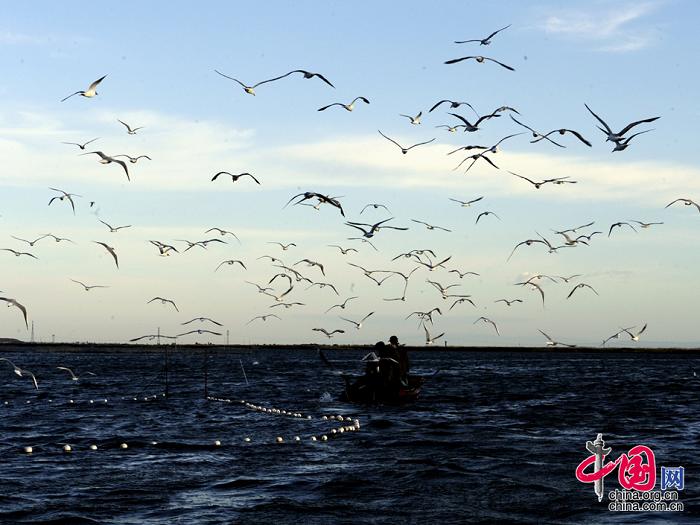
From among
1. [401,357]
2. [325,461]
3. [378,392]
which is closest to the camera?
[325,461]

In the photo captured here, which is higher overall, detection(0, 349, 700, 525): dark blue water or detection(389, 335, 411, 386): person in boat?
detection(389, 335, 411, 386): person in boat

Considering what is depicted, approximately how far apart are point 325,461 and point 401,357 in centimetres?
1566

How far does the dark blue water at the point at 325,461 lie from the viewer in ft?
71.3

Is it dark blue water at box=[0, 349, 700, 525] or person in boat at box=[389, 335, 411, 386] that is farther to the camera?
person in boat at box=[389, 335, 411, 386]

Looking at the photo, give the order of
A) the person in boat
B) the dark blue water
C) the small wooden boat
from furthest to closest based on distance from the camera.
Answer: the small wooden boat < the person in boat < the dark blue water

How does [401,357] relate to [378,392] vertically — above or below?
above

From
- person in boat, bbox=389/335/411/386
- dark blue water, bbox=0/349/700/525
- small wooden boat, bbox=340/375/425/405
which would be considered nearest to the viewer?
dark blue water, bbox=0/349/700/525

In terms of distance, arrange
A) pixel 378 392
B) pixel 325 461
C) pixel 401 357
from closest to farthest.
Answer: pixel 325 461, pixel 401 357, pixel 378 392

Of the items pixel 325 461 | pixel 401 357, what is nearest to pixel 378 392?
pixel 401 357

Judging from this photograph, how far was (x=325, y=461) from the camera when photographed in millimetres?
28953

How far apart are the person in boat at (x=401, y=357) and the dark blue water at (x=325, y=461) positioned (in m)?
1.46

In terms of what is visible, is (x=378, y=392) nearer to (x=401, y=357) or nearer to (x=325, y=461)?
(x=401, y=357)

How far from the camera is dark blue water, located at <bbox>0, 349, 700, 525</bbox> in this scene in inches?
856

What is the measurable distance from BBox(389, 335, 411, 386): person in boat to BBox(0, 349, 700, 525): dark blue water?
146cm
